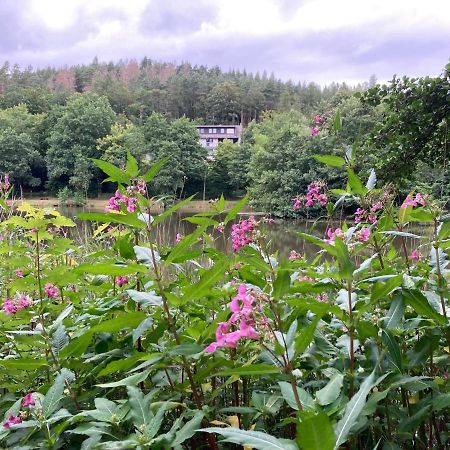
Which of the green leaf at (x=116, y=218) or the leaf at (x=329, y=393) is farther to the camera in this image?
the green leaf at (x=116, y=218)

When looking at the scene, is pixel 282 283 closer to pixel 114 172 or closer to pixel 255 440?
pixel 255 440

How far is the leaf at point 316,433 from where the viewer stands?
491 mm

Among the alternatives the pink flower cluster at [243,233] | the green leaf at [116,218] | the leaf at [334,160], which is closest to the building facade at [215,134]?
the pink flower cluster at [243,233]

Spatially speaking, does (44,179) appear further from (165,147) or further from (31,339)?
(31,339)

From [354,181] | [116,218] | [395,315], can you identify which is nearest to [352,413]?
[395,315]

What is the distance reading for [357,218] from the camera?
1.68 metres

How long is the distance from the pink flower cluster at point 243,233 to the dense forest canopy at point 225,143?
1.07ft

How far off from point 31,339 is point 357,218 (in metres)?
1.10

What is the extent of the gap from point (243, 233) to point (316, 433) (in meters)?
0.91

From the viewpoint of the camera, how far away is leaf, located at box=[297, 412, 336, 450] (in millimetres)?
491

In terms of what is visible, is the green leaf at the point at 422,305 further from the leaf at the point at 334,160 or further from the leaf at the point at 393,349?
the leaf at the point at 334,160

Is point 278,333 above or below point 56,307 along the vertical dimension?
above

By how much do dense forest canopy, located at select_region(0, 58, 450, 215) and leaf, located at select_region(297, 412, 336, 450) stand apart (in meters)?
0.79

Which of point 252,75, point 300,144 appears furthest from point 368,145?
point 252,75
